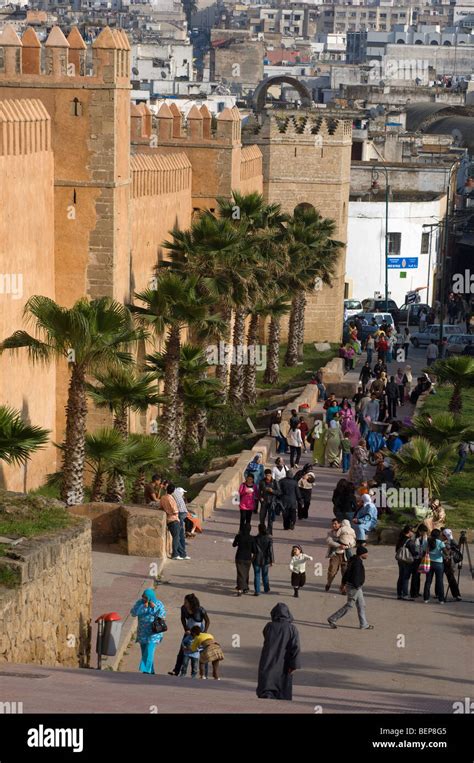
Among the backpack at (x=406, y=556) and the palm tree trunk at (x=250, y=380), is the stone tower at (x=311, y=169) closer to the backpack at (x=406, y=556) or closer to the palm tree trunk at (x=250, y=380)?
the palm tree trunk at (x=250, y=380)

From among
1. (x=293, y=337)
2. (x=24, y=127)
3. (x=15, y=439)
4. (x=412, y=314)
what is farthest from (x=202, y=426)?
(x=412, y=314)

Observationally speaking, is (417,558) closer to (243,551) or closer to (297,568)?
(297,568)

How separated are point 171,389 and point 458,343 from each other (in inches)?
751

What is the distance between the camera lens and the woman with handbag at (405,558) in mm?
18922

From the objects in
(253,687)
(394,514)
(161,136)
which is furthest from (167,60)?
(253,687)

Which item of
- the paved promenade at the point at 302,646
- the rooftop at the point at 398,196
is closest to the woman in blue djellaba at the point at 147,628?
the paved promenade at the point at 302,646

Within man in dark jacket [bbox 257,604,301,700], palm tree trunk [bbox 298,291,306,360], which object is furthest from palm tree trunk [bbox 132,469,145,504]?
palm tree trunk [bbox 298,291,306,360]

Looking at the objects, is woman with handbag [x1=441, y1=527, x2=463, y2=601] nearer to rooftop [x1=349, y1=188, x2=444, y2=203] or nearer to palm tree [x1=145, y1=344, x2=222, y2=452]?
palm tree [x1=145, y1=344, x2=222, y2=452]

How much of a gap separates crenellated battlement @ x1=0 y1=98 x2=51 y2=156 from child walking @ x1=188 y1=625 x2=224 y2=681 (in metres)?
8.93

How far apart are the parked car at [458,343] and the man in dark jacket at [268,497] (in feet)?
73.8

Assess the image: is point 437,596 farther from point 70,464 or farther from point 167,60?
point 167,60

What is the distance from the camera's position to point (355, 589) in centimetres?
1752

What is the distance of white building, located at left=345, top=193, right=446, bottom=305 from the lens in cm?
5722
